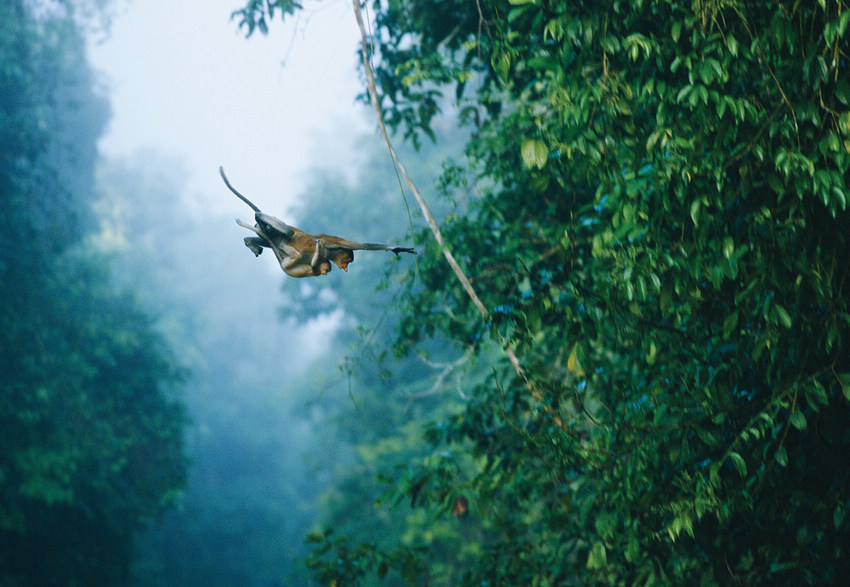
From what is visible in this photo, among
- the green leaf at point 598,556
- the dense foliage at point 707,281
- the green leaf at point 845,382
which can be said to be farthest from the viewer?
the green leaf at point 598,556

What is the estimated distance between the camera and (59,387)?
7848 mm

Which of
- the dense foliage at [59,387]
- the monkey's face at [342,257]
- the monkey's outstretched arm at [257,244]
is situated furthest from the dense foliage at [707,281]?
the dense foliage at [59,387]

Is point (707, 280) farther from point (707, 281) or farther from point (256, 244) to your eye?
point (256, 244)

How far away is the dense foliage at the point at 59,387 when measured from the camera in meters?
7.41

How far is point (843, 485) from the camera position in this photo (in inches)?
69.8

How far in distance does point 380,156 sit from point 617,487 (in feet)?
40.5

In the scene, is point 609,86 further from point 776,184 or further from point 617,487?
point 617,487

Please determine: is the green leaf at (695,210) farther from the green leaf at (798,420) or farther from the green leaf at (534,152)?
the green leaf at (798,420)

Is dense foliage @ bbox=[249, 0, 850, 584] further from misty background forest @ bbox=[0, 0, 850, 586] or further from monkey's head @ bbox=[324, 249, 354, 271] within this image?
monkey's head @ bbox=[324, 249, 354, 271]

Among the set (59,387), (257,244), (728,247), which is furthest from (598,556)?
(59,387)

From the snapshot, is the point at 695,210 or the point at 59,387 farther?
the point at 59,387

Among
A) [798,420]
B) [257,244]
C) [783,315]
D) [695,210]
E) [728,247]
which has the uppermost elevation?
[257,244]

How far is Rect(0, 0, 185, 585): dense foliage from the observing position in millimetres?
7406

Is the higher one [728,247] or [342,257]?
[342,257]
